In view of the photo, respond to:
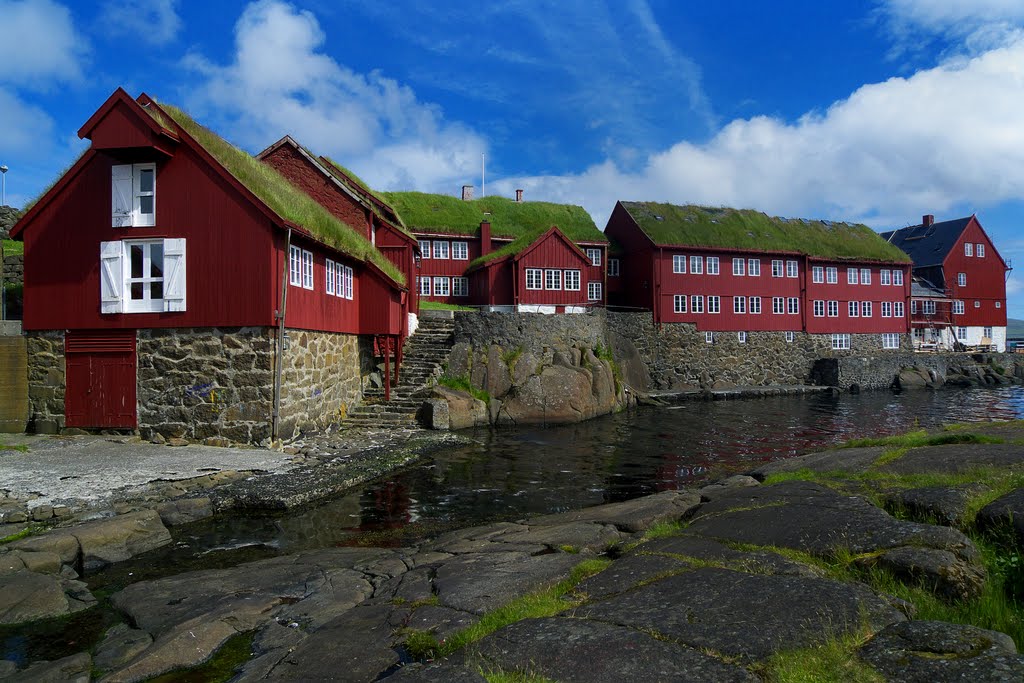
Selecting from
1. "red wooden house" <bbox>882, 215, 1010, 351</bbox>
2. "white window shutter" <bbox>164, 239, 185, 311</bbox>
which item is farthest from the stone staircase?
"red wooden house" <bbox>882, 215, 1010, 351</bbox>

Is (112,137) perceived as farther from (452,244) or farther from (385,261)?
(452,244)

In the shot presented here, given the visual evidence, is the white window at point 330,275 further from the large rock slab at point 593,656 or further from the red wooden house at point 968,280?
the red wooden house at point 968,280

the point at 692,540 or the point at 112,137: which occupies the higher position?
the point at 112,137

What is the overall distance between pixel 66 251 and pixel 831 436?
25.6m

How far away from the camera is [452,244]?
44.7 meters

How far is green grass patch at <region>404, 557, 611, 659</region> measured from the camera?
5031 millimetres

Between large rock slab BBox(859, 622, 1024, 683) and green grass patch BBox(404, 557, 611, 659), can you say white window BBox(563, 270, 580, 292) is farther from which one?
large rock slab BBox(859, 622, 1024, 683)

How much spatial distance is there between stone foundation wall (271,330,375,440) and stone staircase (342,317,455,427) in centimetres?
62

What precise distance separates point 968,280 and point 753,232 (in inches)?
923

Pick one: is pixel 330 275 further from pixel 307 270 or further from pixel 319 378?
pixel 319 378

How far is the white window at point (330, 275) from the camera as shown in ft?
68.5

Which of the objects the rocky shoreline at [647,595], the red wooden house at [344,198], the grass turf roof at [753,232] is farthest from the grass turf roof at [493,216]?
the rocky shoreline at [647,595]

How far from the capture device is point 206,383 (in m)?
17.3

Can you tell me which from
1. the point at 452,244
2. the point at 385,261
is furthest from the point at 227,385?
the point at 452,244
